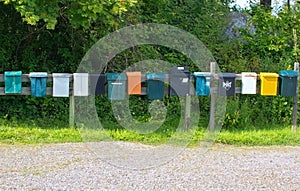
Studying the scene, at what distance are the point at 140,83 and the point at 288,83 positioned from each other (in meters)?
2.66

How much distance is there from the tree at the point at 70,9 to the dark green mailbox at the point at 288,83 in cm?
300

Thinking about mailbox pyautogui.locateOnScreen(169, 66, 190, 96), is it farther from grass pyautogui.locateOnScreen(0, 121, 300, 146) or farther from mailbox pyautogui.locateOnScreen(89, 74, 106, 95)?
mailbox pyautogui.locateOnScreen(89, 74, 106, 95)

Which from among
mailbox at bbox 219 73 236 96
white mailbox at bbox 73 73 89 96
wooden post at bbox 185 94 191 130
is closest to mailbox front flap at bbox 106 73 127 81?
white mailbox at bbox 73 73 89 96

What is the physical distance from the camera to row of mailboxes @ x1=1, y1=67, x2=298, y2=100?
8625mm

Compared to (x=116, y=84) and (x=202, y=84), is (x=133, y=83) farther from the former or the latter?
(x=202, y=84)

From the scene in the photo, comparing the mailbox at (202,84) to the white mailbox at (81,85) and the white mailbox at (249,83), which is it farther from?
the white mailbox at (81,85)

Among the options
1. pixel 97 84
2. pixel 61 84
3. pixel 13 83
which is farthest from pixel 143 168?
pixel 13 83

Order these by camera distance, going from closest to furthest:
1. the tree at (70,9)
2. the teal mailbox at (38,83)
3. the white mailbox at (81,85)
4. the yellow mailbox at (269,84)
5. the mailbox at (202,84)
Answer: the tree at (70,9)
the teal mailbox at (38,83)
the white mailbox at (81,85)
the mailbox at (202,84)
the yellow mailbox at (269,84)

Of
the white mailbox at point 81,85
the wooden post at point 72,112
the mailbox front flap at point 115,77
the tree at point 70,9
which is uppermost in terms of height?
the tree at point 70,9

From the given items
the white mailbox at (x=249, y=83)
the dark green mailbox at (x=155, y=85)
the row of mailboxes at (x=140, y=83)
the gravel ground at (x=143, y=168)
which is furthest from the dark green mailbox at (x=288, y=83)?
the dark green mailbox at (x=155, y=85)

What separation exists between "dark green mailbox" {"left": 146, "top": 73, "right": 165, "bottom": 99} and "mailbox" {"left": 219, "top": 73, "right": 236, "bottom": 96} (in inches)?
40.5

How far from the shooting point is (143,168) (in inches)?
260

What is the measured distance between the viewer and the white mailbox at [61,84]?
862cm

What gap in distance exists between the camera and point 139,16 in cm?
1110
